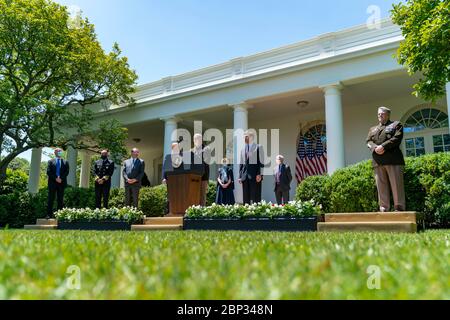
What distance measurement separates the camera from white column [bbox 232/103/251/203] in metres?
15.7

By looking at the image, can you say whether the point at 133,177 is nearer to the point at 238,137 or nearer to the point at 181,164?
the point at 181,164

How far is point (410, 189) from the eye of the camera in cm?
902

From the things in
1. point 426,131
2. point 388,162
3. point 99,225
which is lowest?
point 99,225

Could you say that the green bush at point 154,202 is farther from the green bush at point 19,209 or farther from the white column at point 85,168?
the white column at point 85,168

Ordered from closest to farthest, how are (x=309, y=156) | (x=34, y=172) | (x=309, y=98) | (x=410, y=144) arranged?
(x=410, y=144)
(x=309, y=98)
(x=309, y=156)
(x=34, y=172)

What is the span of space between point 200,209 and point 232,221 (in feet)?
2.72

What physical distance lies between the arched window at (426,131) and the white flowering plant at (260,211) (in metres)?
11.3

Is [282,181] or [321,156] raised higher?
[321,156]

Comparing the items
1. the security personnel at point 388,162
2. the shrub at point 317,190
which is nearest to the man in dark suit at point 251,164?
the shrub at point 317,190

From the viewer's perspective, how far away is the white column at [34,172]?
70.6 ft

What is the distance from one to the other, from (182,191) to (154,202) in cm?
603

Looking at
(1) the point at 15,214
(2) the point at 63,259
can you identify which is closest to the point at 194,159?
(2) the point at 63,259

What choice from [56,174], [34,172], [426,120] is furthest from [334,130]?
[34,172]
